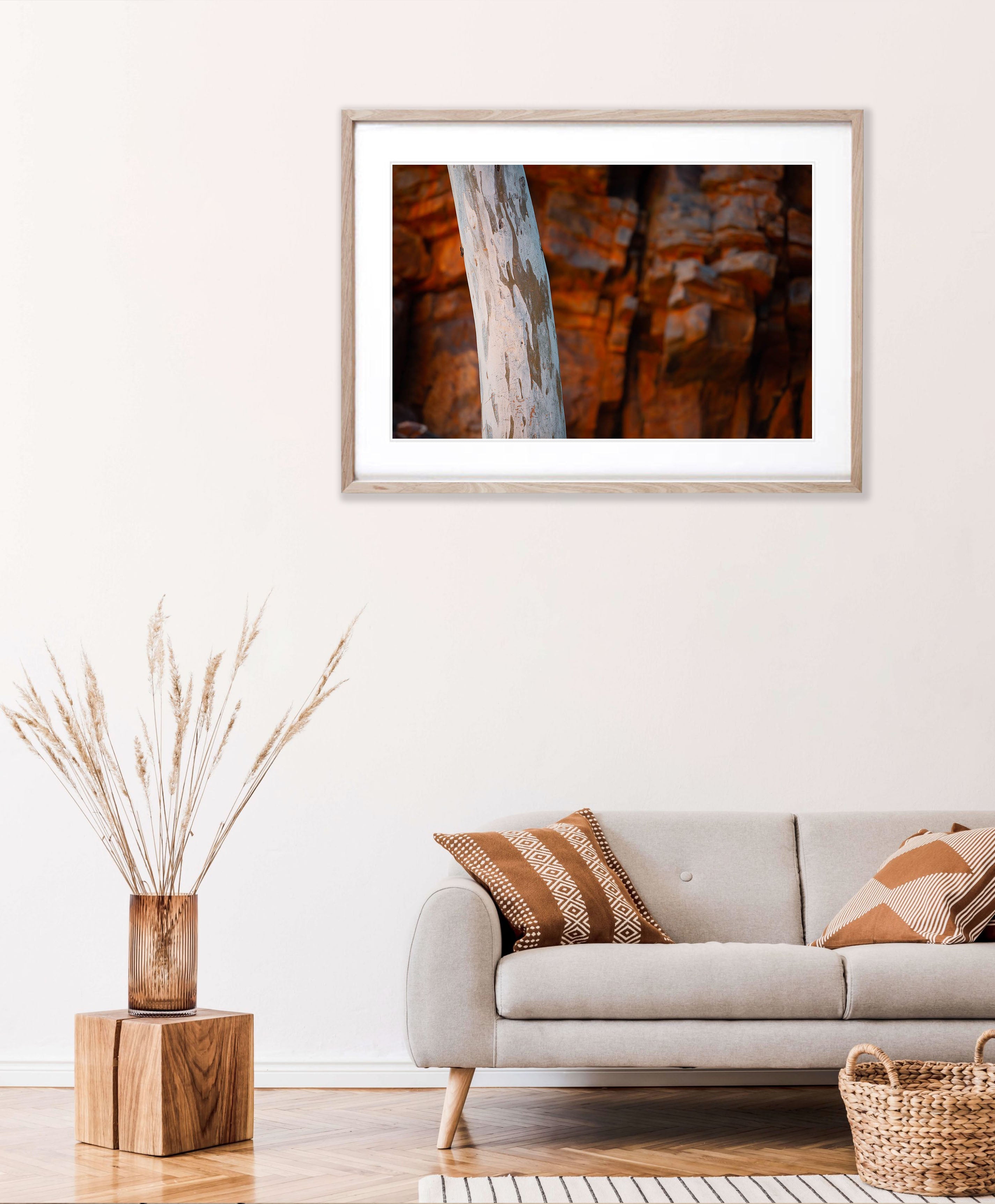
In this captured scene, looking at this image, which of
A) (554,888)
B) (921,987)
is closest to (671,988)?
(554,888)

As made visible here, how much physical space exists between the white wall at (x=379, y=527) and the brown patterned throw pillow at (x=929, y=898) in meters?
0.63

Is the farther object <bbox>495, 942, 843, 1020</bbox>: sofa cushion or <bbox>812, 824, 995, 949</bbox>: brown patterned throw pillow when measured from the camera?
<bbox>812, 824, 995, 949</bbox>: brown patterned throw pillow

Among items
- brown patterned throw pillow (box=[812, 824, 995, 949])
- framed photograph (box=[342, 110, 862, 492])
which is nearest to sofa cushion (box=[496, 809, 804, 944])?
brown patterned throw pillow (box=[812, 824, 995, 949])

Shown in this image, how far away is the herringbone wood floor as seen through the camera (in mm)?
2648

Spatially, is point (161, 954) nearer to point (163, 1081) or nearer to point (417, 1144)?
point (163, 1081)

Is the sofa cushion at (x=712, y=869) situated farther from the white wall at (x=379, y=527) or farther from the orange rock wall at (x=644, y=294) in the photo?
the orange rock wall at (x=644, y=294)

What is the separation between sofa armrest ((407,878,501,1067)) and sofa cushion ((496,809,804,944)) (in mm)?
604

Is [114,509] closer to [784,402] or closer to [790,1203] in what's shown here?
[784,402]

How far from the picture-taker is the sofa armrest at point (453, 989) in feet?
9.39

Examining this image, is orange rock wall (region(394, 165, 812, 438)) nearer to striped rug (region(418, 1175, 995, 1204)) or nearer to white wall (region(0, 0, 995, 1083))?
white wall (region(0, 0, 995, 1083))

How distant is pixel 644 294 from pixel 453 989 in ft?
6.98

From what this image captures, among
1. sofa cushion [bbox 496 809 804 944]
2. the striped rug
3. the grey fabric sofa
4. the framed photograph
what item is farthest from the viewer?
the framed photograph

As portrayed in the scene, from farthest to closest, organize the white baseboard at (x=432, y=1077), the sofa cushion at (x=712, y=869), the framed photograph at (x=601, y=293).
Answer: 1. the framed photograph at (x=601, y=293)
2. the white baseboard at (x=432, y=1077)
3. the sofa cushion at (x=712, y=869)

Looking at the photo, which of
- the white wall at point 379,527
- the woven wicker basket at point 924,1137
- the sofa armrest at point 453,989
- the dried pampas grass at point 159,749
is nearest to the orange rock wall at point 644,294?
the white wall at point 379,527
